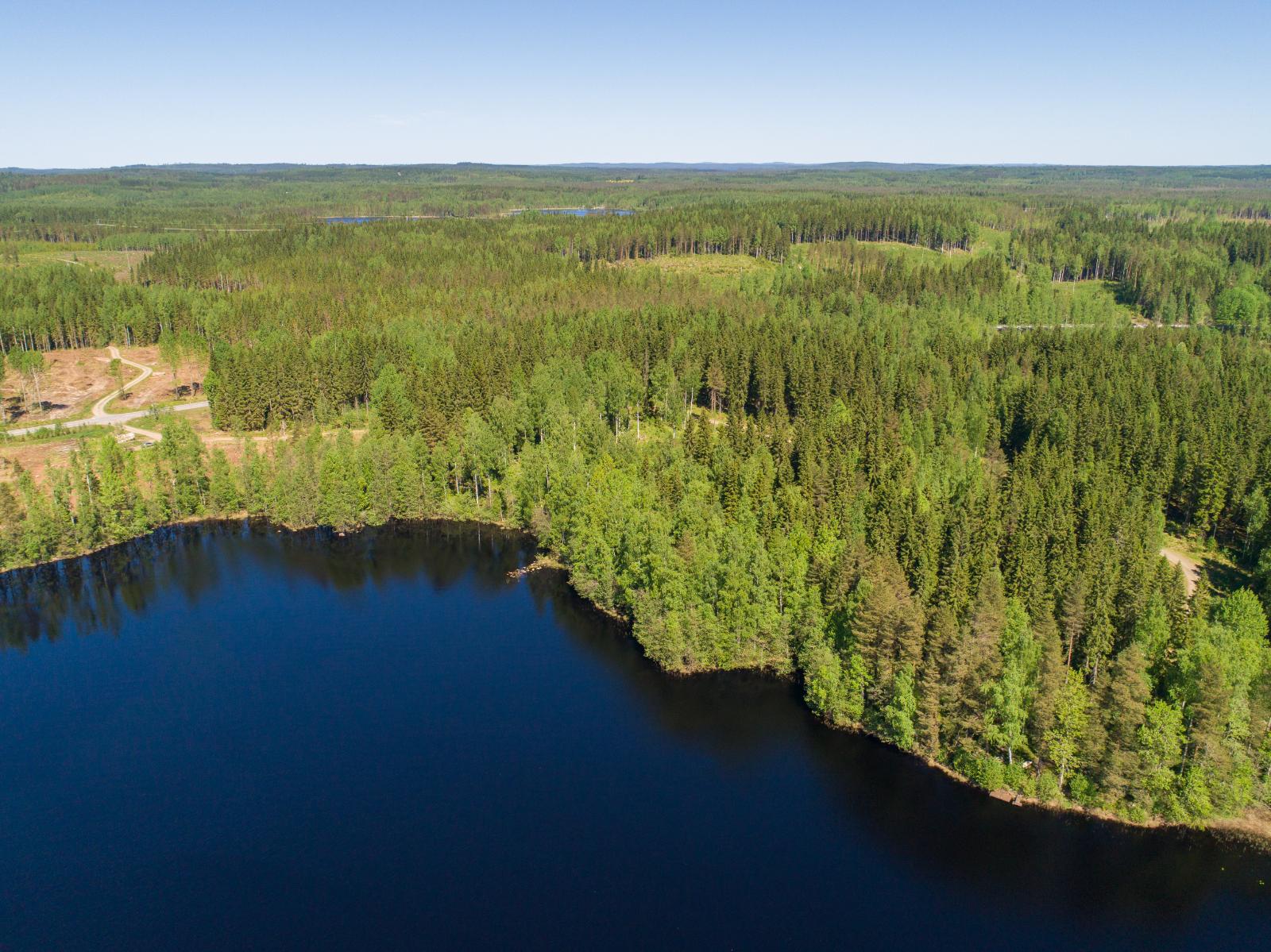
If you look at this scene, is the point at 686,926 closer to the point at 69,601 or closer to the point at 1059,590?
the point at 1059,590

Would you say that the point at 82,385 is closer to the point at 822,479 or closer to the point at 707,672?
the point at 707,672

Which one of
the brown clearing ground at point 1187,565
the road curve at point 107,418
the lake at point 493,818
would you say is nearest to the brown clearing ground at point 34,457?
the road curve at point 107,418

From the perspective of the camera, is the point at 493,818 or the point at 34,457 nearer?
the point at 493,818

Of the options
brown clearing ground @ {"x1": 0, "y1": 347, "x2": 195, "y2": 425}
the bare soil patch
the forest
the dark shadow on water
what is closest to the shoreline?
the dark shadow on water

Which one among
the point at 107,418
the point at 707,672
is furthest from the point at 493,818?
the point at 107,418

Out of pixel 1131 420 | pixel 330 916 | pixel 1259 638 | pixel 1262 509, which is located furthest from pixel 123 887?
pixel 1131 420
